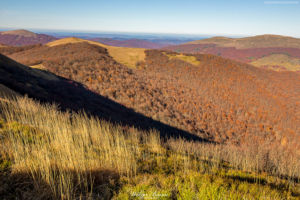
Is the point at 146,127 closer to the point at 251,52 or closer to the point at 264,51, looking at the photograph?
the point at 251,52

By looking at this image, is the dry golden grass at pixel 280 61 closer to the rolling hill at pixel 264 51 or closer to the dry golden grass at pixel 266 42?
the rolling hill at pixel 264 51

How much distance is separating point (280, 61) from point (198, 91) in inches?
5872

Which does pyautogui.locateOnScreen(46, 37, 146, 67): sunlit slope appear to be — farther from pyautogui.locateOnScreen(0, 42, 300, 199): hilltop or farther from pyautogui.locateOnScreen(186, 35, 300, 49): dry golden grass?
pyautogui.locateOnScreen(186, 35, 300, 49): dry golden grass

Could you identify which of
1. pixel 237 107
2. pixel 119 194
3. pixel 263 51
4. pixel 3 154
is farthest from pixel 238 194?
pixel 263 51

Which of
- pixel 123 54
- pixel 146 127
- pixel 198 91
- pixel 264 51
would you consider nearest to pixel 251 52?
pixel 264 51

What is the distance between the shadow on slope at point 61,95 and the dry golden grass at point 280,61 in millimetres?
150984

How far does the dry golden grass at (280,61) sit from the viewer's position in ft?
387

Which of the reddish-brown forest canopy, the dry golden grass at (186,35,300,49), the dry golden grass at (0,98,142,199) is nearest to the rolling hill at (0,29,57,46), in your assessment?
the reddish-brown forest canopy

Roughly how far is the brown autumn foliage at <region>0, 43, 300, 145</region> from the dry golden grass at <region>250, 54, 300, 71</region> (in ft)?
316

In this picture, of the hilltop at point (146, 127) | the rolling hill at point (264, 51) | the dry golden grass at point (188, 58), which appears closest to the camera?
the hilltop at point (146, 127)

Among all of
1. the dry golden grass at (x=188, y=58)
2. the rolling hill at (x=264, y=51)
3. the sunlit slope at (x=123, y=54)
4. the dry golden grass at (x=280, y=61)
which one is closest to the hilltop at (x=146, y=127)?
the dry golden grass at (x=188, y=58)

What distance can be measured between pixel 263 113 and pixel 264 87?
13903 millimetres

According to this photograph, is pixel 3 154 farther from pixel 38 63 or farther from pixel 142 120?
pixel 38 63

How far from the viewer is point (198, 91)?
1319 inches
